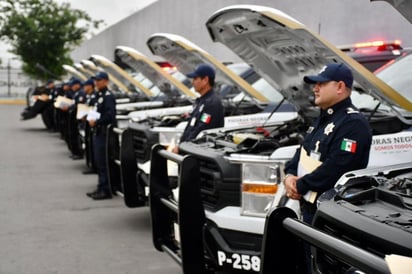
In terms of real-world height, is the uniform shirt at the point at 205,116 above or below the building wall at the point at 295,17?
below

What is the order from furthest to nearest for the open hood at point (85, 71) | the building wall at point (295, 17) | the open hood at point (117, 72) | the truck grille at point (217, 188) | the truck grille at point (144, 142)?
1. the open hood at point (85, 71)
2. the open hood at point (117, 72)
3. the building wall at point (295, 17)
4. the truck grille at point (144, 142)
5. the truck grille at point (217, 188)

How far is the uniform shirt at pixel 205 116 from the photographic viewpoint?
6469 mm

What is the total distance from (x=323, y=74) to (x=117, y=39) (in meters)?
36.4

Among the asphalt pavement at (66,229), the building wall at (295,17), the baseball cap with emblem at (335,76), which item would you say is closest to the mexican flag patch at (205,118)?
the asphalt pavement at (66,229)

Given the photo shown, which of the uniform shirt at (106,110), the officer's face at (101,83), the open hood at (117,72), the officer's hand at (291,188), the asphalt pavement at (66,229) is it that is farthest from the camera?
the open hood at (117,72)

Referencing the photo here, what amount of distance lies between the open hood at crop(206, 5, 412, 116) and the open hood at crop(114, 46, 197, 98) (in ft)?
13.0

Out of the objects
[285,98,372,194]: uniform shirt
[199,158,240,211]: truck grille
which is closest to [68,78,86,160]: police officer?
[199,158,240,211]: truck grille

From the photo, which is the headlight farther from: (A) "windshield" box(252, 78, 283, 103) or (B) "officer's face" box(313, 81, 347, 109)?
(A) "windshield" box(252, 78, 283, 103)

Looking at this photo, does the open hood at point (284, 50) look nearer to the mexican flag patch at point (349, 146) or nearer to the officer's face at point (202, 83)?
the officer's face at point (202, 83)

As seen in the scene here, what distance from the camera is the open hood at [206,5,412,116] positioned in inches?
184

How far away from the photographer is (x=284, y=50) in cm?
563

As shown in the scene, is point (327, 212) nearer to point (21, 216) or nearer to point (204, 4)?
point (21, 216)

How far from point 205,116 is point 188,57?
2161mm

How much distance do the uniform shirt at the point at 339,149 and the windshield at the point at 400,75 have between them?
1.30m
